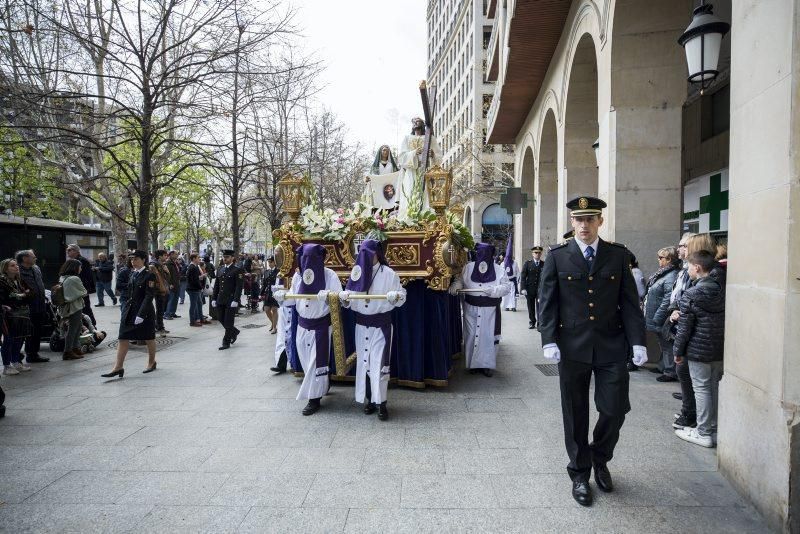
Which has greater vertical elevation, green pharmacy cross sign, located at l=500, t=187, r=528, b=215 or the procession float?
green pharmacy cross sign, located at l=500, t=187, r=528, b=215

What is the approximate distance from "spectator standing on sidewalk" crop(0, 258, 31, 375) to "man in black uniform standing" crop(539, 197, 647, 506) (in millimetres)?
8314

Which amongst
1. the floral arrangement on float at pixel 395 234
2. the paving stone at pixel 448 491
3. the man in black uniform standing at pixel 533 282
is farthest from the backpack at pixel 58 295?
the man in black uniform standing at pixel 533 282

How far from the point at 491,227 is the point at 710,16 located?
128 feet

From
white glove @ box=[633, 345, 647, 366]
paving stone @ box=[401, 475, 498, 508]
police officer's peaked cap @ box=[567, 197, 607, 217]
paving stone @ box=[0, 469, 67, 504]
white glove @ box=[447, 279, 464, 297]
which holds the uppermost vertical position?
police officer's peaked cap @ box=[567, 197, 607, 217]

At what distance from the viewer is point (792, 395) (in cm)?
311

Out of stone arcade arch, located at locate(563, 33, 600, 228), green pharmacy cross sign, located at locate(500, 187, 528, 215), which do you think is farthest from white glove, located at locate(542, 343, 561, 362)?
green pharmacy cross sign, located at locate(500, 187, 528, 215)

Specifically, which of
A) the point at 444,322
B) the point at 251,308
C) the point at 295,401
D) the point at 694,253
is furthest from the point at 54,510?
the point at 251,308

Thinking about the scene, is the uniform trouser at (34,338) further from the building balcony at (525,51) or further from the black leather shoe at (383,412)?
the building balcony at (525,51)

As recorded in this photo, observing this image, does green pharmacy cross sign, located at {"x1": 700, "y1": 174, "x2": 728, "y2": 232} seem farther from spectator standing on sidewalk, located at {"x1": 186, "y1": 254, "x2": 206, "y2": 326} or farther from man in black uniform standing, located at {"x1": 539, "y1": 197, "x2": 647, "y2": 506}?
spectator standing on sidewalk, located at {"x1": 186, "y1": 254, "x2": 206, "y2": 326}

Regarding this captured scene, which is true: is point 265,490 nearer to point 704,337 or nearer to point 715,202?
point 704,337

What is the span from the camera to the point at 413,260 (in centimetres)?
675

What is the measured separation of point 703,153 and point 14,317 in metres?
14.2

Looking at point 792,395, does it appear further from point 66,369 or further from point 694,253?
point 66,369

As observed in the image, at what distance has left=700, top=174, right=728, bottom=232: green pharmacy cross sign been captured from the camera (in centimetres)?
1012
